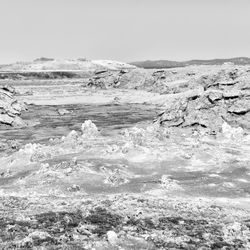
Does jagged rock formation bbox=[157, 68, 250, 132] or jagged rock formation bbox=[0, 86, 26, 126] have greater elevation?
jagged rock formation bbox=[157, 68, 250, 132]

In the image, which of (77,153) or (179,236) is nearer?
(179,236)

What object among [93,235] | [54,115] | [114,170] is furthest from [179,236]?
[54,115]

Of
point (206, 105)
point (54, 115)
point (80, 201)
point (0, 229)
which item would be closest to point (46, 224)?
point (0, 229)

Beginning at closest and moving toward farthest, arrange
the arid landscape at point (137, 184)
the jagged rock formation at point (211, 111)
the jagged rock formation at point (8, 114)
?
the arid landscape at point (137, 184)
the jagged rock formation at point (211, 111)
the jagged rock formation at point (8, 114)

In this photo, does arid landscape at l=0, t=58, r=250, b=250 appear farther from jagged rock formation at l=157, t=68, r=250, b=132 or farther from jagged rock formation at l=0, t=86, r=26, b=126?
jagged rock formation at l=0, t=86, r=26, b=126

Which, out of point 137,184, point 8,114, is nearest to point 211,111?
point 137,184

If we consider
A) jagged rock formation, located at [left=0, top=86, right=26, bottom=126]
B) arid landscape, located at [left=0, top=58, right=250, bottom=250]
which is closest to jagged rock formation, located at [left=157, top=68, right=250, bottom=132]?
arid landscape, located at [left=0, top=58, right=250, bottom=250]

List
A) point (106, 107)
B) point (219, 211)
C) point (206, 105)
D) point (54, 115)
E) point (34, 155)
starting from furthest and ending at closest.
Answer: point (106, 107) → point (54, 115) → point (206, 105) → point (34, 155) → point (219, 211)

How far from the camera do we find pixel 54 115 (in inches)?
1821

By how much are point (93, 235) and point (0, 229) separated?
2.66 meters

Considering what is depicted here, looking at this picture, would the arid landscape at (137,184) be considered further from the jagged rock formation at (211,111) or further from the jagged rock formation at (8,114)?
the jagged rock formation at (8,114)

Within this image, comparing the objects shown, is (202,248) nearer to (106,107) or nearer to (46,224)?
(46,224)

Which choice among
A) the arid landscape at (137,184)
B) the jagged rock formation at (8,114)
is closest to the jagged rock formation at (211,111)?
the arid landscape at (137,184)

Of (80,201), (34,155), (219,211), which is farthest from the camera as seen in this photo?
(34,155)
